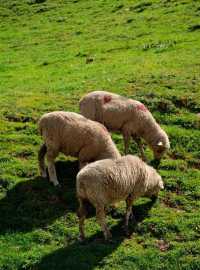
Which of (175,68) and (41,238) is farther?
(175,68)

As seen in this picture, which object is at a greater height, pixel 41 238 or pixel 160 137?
pixel 160 137

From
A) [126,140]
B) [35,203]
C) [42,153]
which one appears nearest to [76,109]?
[126,140]

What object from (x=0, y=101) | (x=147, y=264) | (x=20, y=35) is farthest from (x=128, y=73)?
(x=20, y=35)

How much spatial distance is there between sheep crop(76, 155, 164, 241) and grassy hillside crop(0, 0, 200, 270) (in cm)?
63

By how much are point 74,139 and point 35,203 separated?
69.5 inches

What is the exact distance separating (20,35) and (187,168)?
2093 cm

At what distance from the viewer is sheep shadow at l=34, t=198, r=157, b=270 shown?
11562 millimetres

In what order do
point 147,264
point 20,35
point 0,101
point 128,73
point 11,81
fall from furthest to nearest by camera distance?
point 20,35, point 11,81, point 128,73, point 0,101, point 147,264

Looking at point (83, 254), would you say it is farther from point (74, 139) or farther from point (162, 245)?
point (74, 139)

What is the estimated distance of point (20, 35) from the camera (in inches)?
1334

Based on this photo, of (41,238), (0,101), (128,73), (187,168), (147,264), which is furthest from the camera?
(128,73)

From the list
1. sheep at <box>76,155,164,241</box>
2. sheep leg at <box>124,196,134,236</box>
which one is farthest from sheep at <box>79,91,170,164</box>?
sheep leg at <box>124,196,134,236</box>

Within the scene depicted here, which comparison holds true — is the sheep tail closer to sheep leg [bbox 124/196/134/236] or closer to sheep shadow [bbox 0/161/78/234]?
sheep shadow [bbox 0/161/78/234]

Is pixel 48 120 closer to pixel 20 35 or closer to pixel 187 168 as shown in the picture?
pixel 187 168
